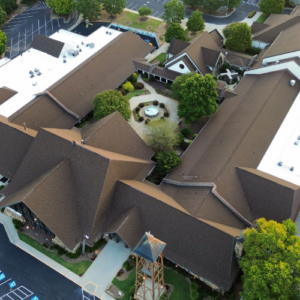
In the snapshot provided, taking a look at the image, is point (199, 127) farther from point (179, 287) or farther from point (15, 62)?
point (15, 62)

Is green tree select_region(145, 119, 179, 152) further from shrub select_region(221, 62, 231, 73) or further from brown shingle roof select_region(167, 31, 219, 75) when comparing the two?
shrub select_region(221, 62, 231, 73)

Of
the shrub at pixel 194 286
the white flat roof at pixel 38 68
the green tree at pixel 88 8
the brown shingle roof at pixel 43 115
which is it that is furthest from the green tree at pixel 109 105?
the green tree at pixel 88 8

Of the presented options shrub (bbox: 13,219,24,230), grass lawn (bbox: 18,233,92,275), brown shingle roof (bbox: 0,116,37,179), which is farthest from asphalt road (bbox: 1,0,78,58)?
grass lawn (bbox: 18,233,92,275)

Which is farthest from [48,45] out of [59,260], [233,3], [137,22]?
[233,3]

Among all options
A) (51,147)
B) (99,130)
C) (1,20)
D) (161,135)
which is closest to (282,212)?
(161,135)

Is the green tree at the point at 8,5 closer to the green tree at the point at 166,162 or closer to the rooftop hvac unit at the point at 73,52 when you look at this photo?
the rooftop hvac unit at the point at 73,52

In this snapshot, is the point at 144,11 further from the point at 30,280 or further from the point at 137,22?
the point at 30,280
